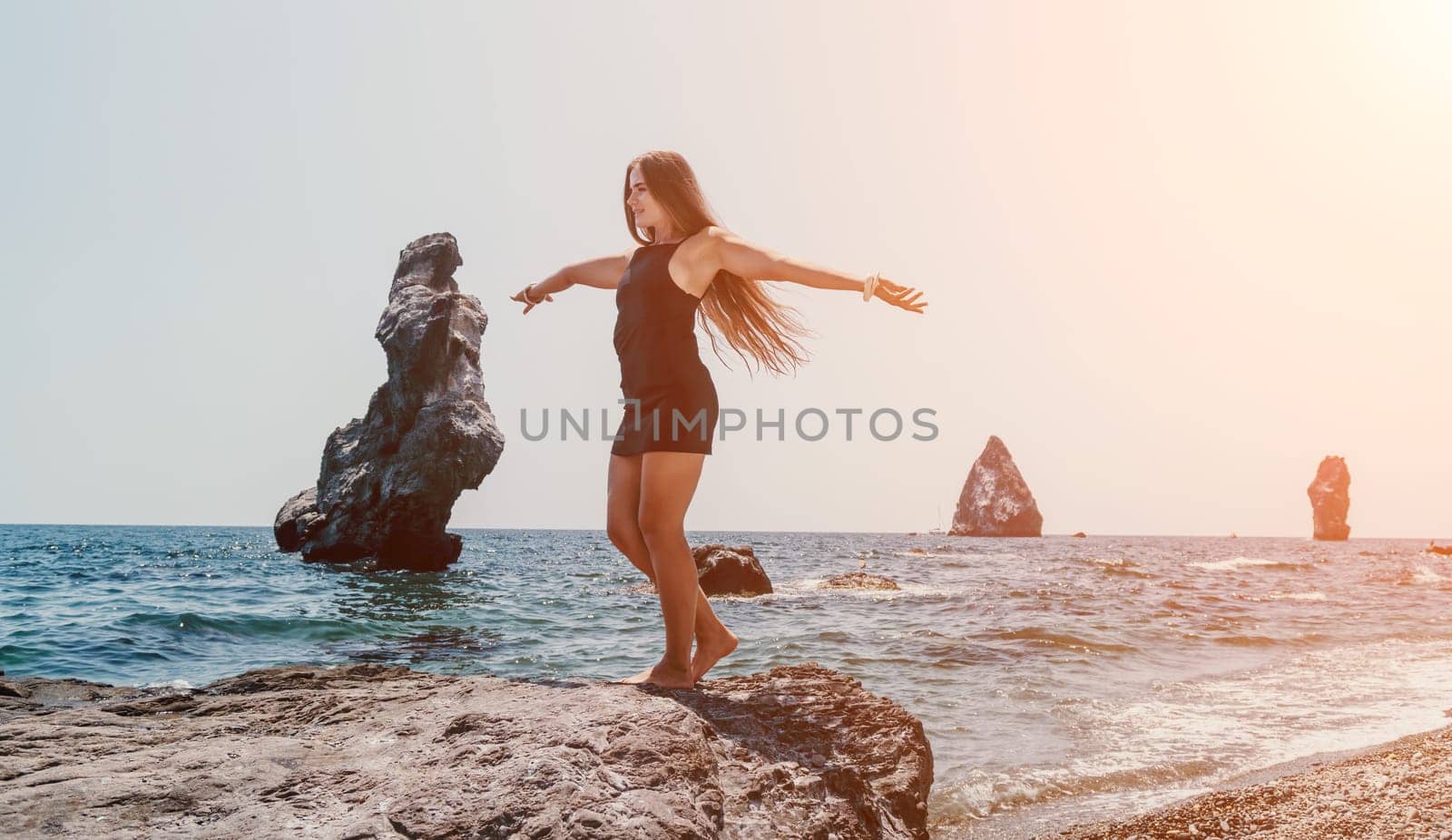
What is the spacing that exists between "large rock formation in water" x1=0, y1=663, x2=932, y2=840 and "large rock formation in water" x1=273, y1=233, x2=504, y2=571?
957 inches

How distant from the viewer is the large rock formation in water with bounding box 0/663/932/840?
2.31m

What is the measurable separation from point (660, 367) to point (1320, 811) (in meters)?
3.48

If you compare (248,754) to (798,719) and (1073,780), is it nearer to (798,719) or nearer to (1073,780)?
(798,719)

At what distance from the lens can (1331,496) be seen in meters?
106

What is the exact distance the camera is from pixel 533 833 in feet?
7.30

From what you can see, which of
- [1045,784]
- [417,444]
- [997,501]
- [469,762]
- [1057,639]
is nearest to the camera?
[469,762]

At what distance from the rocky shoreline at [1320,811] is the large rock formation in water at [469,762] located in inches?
42.9

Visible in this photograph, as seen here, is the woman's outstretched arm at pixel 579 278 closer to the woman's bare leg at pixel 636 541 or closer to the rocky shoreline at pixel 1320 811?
the woman's bare leg at pixel 636 541

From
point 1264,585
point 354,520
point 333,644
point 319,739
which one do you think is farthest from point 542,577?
point 319,739

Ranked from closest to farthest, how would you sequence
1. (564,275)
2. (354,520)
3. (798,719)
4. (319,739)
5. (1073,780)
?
1. (319,739)
2. (798,719)
3. (564,275)
4. (1073,780)
5. (354,520)

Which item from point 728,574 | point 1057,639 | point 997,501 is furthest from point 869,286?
point 997,501

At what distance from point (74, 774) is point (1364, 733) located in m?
7.86

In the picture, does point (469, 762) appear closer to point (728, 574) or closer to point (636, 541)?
point (636, 541)

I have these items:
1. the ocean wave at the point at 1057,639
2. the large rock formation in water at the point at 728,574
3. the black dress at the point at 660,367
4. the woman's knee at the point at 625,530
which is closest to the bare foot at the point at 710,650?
the woman's knee at the point at 625,530
